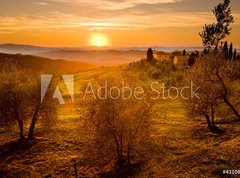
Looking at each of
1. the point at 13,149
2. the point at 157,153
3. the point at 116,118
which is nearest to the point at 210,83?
the point at 157,153

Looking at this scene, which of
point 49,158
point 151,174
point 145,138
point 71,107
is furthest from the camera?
point 71,107

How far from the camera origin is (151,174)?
96.0 ft

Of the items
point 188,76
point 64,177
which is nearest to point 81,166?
point 64,177

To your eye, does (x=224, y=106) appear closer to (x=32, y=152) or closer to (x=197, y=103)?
(x=197, y=103)

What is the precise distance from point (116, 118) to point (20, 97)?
16157mm

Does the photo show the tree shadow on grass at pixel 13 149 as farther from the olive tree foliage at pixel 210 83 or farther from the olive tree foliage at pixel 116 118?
the olive tree foliage at pixel 210 83

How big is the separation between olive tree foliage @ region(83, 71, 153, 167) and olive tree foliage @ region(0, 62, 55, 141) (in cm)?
1145

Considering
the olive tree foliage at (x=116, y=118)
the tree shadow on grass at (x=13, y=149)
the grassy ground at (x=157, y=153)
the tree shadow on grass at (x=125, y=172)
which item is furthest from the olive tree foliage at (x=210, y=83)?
the tree shadow on grass at (x=13, y=149)

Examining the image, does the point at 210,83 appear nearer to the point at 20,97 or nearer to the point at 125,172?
the point at 125,172

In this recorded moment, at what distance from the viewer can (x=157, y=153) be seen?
116ft

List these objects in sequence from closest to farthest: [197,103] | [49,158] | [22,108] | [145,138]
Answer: [145,138] → [49,158] → [22,108] → [197,103]

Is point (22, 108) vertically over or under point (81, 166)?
over

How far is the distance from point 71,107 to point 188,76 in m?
36.2

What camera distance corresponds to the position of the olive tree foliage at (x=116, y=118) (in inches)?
1187
